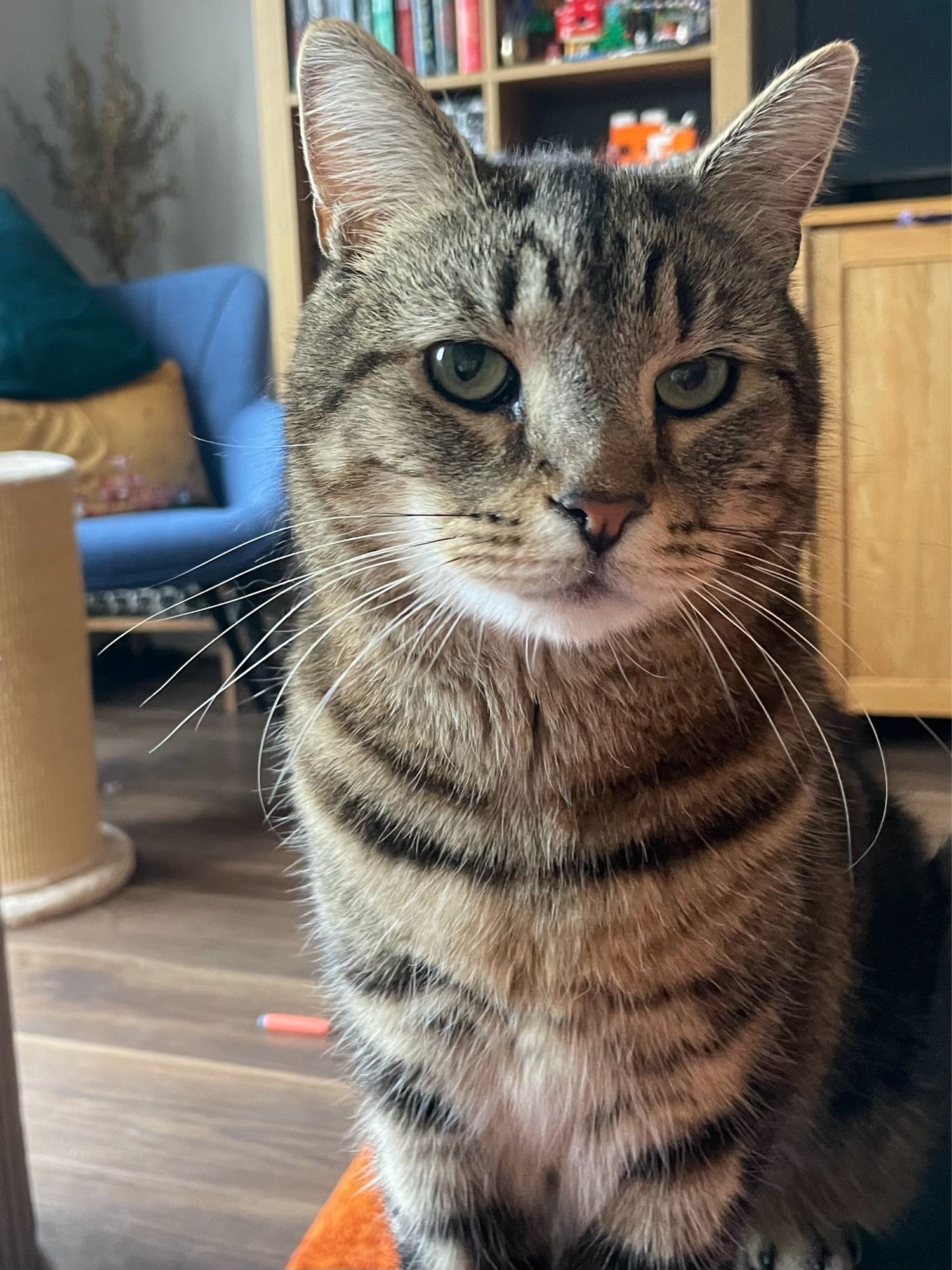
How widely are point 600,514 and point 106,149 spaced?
207cm

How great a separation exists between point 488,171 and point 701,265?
0.44 feet

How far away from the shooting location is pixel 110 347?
2.12 meters

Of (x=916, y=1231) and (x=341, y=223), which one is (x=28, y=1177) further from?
(x=341, y=223)

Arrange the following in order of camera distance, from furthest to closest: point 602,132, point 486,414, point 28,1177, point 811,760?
point 602,132 < point 28,1177 < point 811,760 < point 486,414

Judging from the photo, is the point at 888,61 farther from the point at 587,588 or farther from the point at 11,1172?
the point at 11,1172

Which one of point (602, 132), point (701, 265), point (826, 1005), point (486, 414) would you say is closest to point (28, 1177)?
point (826, 1005)

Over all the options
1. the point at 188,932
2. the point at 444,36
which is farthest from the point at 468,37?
the point at 188,932

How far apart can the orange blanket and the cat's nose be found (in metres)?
0.54

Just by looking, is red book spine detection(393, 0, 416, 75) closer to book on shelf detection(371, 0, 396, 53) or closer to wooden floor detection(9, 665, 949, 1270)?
book on shelf detection(371, 0, 396, 53)

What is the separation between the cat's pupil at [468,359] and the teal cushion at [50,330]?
1691mm

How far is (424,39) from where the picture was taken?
1.17 meters

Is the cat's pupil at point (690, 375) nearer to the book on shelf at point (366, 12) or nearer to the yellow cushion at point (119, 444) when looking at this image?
the book on shelf at point (366, 12)

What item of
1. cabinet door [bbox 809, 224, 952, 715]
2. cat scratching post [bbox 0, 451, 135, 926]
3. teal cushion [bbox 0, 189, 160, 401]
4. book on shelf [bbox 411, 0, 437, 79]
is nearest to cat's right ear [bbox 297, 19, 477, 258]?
book on shelf [bbox 411, 0, 437, 79]

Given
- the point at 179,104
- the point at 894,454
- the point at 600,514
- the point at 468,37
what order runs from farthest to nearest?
the point at 179,104 < the point at 894,454 < the point at 468,37 < the point at 600,514
